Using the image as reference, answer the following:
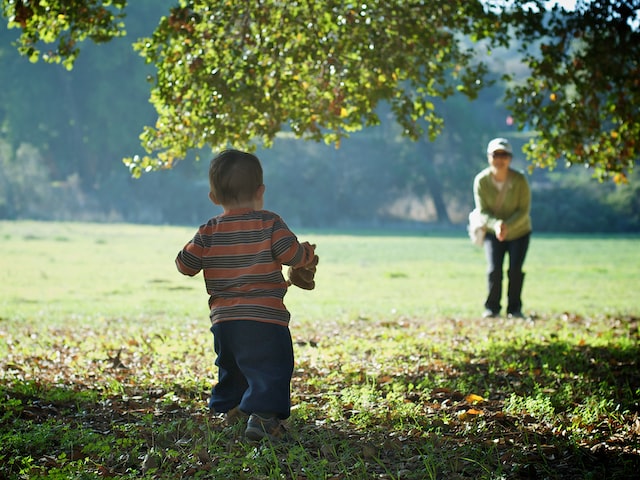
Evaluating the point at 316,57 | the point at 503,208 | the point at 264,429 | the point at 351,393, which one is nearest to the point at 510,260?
the point at 503,208

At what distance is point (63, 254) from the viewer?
2866 centimetres

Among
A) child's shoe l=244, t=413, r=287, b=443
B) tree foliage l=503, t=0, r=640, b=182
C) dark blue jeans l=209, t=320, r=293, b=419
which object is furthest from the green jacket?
child's shoe l=244, t=413, r=287, b=443

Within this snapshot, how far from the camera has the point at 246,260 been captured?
5043 millimetres

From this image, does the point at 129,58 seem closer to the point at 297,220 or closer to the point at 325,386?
the point at 297,220

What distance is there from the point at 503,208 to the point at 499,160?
0.65 metres

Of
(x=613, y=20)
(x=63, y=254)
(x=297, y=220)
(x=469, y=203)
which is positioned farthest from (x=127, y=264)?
(x=469, y=203)

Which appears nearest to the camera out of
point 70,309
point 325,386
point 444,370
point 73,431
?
point 73,431

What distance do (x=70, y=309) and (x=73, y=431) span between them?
34.9ft

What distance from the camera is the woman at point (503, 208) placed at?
35.5ft

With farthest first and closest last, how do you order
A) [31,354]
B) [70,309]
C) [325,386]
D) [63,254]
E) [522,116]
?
1. [63,254]
2. [70,309]
3. [522,116]
4. [31,354]
5. [325,386]

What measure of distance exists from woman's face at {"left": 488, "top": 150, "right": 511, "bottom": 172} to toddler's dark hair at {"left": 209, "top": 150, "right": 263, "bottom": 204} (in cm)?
615

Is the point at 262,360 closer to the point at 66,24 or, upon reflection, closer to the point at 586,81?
the point at 66,24

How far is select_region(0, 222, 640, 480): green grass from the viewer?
14.9 ft

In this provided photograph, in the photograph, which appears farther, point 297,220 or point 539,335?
point 297,220
